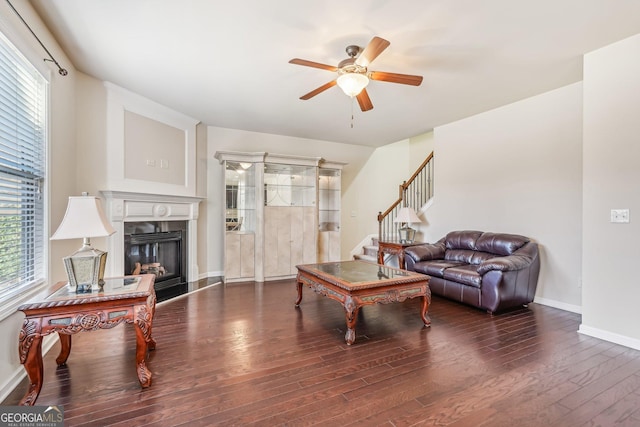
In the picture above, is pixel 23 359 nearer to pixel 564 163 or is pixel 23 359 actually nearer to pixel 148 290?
pixel 148 290

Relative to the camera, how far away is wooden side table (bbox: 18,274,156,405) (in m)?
1.84

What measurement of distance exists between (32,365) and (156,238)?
279 cm

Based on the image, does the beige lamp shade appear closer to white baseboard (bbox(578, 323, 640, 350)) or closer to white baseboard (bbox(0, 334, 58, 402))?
white baseboard (bbox(0, 334, 58, 402))

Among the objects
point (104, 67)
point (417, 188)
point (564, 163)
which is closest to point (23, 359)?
point (104, 67)

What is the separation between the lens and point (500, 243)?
160 inches

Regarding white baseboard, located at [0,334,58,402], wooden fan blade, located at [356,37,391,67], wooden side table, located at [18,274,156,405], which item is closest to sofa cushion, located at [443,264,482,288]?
wooden fan blade, located at [356,37,391,67]

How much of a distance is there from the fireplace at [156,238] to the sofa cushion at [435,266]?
367 centimetres

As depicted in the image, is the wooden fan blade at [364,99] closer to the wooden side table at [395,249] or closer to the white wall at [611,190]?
the white wall at [611,190]

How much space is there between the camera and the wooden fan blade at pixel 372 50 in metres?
2.20

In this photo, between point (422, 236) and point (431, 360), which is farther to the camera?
point (422, 236)

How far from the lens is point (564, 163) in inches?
147

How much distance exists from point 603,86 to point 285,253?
4.73m

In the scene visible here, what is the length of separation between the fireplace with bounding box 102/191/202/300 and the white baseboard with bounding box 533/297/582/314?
5.10 m

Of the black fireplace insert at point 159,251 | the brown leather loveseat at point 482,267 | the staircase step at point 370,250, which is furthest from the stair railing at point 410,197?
the black fireplace insert at point 159,251
